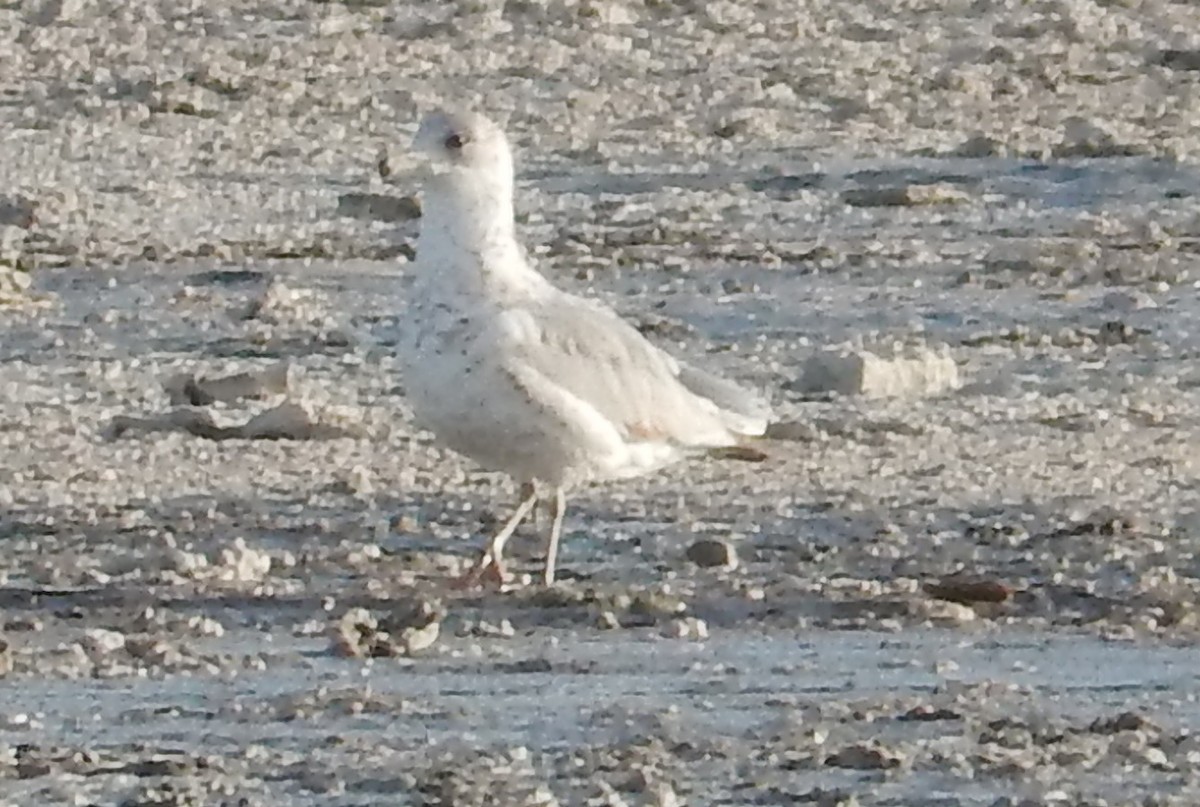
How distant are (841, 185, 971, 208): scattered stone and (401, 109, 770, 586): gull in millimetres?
4381

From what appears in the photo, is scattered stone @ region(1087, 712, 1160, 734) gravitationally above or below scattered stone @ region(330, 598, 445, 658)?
above

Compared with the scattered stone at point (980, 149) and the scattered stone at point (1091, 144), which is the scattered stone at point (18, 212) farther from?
the scattered stone at point (1091, 144)

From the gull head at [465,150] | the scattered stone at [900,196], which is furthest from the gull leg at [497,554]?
the scattered stone at [900,196]

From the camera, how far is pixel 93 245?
12.1 meters

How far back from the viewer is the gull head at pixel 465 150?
8680 mm

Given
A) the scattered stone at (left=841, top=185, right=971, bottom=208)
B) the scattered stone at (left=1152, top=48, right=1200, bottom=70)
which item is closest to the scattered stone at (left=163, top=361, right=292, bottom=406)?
the scattered stone at (left=841, top=185, right=971, bottom=208)

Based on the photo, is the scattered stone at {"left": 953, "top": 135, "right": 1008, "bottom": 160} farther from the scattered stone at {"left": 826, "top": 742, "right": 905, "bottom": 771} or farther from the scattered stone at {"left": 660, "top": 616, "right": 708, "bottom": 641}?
the scattered stone at {"left": 826, "top": 742, "right": 905, "bottom": 771}

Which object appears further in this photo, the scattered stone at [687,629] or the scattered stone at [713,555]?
the scattered stone at [713,555]

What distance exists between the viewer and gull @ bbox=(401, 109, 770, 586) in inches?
319

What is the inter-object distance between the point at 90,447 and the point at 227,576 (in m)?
1.46

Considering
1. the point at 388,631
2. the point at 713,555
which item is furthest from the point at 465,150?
the point at 388,631

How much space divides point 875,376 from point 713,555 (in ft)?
6.81

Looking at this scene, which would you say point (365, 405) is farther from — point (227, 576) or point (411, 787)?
point (411, 787)

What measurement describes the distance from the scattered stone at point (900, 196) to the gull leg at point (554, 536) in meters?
4.83
